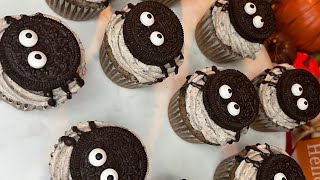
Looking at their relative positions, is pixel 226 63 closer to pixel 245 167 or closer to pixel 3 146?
pixel 245 167

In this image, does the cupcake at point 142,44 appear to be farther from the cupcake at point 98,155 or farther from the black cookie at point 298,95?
the black cookie at point 298,95

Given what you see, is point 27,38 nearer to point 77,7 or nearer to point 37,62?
point 37,62

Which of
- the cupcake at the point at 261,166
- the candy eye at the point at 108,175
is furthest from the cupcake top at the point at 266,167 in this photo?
the candy eye at the point at 108,175

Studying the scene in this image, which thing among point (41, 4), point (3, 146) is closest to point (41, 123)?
point (3, 146)

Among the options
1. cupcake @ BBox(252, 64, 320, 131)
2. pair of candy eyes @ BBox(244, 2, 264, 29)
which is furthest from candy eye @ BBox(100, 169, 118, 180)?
pair of candy eyes @ BBox(244, 2, 264, 29)

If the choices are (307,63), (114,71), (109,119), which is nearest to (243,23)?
(114,71)
